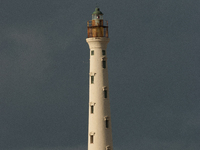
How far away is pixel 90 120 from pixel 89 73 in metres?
7.54

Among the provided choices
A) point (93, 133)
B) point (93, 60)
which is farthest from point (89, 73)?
point (93, 133)

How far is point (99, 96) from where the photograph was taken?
104750mm

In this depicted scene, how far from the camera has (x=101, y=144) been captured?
4109 inches

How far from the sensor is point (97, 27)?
348 ft

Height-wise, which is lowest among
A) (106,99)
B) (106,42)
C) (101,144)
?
(101,144)

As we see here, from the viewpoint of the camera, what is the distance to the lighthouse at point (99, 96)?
10444 cm

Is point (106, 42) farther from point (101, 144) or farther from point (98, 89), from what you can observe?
point (101, 144)

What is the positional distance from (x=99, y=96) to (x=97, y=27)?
36.7ft

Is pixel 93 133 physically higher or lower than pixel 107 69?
lower

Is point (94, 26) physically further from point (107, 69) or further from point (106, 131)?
point (106, 131)

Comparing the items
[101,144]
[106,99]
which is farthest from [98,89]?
[101,144]

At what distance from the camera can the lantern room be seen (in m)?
106

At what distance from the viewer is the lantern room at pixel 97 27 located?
10576 cm

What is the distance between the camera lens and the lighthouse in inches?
4112
